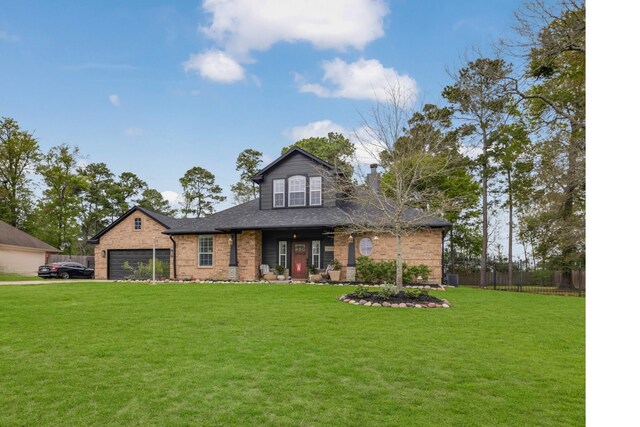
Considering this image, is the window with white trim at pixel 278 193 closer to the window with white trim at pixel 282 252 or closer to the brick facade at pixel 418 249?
the window with white trim at pixel 282 252

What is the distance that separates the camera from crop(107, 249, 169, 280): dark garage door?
23.0 meters

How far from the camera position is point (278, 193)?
67.9 ft

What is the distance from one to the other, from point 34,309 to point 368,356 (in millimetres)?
8658

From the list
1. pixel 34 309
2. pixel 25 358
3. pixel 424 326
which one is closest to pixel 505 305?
pixel 424 326

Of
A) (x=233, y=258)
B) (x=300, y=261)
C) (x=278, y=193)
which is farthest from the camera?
(x=278, y=193)

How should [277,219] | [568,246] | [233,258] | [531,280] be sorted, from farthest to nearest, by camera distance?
[531,280] < [233,258] < [277,219] < [568,246]

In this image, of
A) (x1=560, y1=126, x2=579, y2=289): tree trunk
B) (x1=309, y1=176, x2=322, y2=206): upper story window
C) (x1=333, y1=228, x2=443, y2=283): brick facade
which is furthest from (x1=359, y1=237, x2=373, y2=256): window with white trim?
(x1=560, y1=126, x2=579, y2=289): tree trunk

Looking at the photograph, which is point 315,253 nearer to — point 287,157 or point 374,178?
point 374,178

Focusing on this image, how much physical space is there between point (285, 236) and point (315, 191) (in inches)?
113

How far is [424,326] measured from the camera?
771cm

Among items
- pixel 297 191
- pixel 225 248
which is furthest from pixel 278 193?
pixel 225 248

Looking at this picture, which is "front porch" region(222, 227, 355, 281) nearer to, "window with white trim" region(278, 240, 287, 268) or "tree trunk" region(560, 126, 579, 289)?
"window with white trim" region(278, 240, 287, 268)

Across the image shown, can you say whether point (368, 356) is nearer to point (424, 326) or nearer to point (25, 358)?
point (424, 326)

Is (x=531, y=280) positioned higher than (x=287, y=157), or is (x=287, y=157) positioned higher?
(x=287, y=157)
